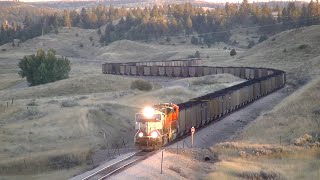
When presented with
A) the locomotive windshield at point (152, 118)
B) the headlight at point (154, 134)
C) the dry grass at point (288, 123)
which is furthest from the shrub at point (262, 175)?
the dry grass at point (288, 123)

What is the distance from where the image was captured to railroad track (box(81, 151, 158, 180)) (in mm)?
24984

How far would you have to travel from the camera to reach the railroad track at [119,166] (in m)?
25.0

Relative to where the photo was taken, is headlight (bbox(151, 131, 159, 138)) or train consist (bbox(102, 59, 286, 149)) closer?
headlight (bbox(151, 131, 159, 138))

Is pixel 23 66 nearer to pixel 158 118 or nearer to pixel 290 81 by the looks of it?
pixel 290 81

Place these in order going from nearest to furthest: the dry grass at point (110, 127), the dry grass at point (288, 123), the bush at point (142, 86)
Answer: the dry grass at point (110, 127) < the dry grass at point (288, 123) < the bush at point (142, 86)

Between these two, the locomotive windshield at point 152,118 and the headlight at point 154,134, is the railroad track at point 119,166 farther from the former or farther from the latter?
the locomotive windshield at point 152,118

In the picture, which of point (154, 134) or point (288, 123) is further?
point (288, 123)

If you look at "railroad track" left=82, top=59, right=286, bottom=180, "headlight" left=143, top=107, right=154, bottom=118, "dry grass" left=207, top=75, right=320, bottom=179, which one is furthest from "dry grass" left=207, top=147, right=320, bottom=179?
"headlight" left=143, top=107, right=154, bottom=118

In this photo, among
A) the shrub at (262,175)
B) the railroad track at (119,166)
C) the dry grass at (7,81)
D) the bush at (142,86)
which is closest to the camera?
the railroad track at (119,166)

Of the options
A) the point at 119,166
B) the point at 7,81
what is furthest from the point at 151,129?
the point at 7,81

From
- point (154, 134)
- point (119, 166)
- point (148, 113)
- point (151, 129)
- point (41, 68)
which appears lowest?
point (41, 68)

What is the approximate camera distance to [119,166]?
1070 inches

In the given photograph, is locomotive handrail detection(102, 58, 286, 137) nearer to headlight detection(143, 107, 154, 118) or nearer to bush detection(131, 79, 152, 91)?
headlight detection(143, 107, 154, 118)

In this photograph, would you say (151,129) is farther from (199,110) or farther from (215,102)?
(215,102)
